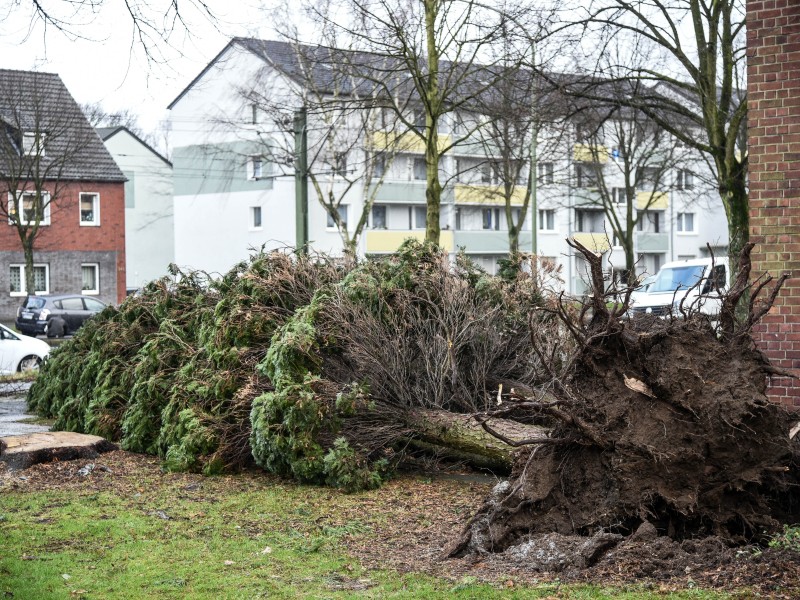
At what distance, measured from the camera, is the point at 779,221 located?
9836mm

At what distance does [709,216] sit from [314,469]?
2503 inches

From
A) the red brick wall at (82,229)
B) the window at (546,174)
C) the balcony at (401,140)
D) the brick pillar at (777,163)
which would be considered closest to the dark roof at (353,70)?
the balcony at (401,140)

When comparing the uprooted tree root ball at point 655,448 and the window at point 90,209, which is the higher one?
the window at point 90,209

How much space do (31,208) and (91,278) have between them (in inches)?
249

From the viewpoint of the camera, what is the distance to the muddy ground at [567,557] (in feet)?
17.9

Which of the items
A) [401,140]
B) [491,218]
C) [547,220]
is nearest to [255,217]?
[401,140]

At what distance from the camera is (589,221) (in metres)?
65.8

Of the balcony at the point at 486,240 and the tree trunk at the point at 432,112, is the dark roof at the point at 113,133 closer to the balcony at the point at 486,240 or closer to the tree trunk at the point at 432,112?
the balcony at the point at 486,240

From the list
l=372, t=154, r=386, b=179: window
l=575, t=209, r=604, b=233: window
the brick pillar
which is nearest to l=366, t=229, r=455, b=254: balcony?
l=372, t=154, r=386, b=179: window

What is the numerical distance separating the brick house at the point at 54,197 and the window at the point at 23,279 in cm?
5

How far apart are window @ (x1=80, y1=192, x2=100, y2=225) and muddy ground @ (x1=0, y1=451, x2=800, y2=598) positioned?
42.5 m

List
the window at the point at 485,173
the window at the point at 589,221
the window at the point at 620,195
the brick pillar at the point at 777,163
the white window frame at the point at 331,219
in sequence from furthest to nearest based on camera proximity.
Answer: the window at the point at 589,221
the white window frame at the point at 331,219
the window at the point at 620,195
the window at the point at 485,173
the brick pillar at the point at 777,163

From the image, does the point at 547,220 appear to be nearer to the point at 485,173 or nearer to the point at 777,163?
the point at 485,173

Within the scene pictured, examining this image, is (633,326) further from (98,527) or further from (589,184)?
(589,184)
